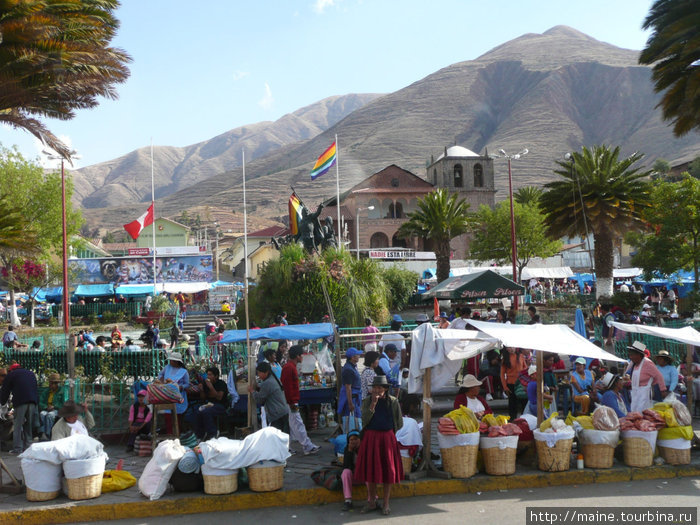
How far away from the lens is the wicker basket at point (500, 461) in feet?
24.5

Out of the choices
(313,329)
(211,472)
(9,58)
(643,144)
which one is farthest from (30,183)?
(643,144)

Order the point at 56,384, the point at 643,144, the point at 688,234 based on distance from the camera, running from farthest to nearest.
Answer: the point at 643,144, the point at 688,234, the point at 56,384

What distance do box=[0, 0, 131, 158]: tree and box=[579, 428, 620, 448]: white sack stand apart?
9.95 metres

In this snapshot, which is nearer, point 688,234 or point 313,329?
point 313,329

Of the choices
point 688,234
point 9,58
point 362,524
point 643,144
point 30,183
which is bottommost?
point 362,524

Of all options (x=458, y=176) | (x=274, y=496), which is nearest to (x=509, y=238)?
(x=458, y=176)

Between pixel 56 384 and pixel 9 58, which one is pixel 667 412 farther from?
pixel 9 58

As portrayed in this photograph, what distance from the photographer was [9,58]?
10.6m

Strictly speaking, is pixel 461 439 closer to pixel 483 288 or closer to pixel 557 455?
pixel 557 455

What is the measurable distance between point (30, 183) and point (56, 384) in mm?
34227

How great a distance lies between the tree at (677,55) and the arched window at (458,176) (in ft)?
169

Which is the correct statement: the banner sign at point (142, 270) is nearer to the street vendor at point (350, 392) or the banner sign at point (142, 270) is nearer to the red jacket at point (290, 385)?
the red jacket at point (290, 385)

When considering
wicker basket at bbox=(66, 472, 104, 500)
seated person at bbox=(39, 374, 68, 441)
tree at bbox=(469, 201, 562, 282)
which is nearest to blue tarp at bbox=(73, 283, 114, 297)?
tree at bbox=(469, 201, 562, 282)

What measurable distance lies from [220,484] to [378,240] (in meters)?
63.5
